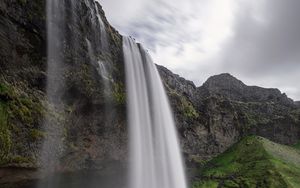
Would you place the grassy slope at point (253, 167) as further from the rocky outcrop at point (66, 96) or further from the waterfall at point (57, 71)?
the waterfall at point (57, 71)

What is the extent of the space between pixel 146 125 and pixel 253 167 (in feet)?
130

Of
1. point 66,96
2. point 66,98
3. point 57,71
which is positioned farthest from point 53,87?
point 66,98

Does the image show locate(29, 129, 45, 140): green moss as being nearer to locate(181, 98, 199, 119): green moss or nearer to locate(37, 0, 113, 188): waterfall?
locate(37, 0, 113, 188): waterfall

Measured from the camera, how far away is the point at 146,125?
52.0 metres

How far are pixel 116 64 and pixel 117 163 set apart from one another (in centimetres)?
1394

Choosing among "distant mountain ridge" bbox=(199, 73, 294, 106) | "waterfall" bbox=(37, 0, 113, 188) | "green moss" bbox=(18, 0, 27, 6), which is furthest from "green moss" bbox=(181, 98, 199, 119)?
"distant mountain ridge" bbox=(199, 73, 294, 106)

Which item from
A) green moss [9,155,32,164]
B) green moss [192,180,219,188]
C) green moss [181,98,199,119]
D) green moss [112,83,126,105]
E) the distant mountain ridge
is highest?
the distant mountain ridge

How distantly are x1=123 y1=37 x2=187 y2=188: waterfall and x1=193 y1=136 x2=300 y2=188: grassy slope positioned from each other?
23816mm

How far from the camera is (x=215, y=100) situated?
92.8 metres

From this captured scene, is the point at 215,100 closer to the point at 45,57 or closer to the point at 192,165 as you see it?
the point at 192,165

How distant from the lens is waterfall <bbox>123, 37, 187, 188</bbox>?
51.4 m

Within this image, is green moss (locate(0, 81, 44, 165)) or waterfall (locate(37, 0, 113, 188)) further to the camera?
waterfall (locate(37, 0, 113, 188))

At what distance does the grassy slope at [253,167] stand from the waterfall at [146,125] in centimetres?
2382

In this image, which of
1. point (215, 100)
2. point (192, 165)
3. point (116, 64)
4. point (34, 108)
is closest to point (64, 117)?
point (34, 108)
